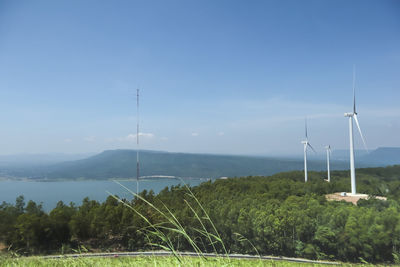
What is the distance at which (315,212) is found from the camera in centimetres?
2675

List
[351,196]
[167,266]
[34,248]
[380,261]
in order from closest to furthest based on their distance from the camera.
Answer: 1. [167,266]
2. [380,261]
3. [34,248]
4. [351,196]

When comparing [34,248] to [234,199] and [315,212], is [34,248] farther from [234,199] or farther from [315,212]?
[315,212]

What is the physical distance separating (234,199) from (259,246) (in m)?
7.15

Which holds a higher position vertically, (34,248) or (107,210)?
(107,210)

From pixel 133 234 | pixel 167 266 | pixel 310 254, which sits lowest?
pixel 310 254

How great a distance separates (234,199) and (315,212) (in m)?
9.99

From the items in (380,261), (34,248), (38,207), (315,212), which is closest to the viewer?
(380,261)

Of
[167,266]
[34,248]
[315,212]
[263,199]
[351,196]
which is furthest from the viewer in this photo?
[351,196]

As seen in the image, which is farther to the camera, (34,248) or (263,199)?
(263,199)

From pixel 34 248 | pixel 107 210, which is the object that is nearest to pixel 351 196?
pixel 107 210

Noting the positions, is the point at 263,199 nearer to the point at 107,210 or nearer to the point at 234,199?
the point at 234,199

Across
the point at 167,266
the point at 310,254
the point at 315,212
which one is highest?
the point at 167,266

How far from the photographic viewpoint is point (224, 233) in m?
25.4

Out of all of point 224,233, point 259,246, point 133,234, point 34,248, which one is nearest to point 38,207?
point 34,248
